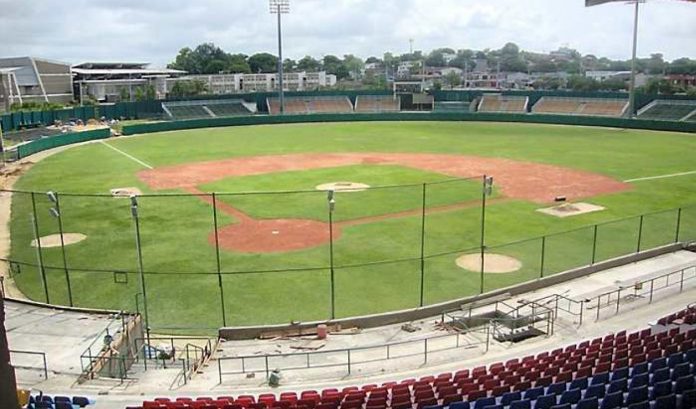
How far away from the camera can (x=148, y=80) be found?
143 meters

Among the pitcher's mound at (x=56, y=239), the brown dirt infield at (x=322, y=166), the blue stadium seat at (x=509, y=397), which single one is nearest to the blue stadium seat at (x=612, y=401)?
the blue stadium seat at (x=509, y=397)

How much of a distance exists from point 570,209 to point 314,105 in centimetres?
7522

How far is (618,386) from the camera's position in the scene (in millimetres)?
11789

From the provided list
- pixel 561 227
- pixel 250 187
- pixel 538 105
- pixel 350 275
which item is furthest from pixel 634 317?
pixel 538 105

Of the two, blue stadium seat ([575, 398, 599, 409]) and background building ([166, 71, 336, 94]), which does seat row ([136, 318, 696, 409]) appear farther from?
background building ([166, 71, 336, 94])

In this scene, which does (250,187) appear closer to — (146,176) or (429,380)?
(146,176)

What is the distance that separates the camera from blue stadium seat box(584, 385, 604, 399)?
37.8 ft

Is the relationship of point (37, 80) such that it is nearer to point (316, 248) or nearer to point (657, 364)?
point (316, 248)

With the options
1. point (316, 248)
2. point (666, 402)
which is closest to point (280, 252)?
point (316, 248)

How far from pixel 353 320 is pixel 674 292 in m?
11.4

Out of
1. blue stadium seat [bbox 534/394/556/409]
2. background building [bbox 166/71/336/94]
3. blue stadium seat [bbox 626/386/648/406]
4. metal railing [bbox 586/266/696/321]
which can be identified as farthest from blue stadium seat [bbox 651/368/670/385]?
background building [bbox 166/71/336/94]

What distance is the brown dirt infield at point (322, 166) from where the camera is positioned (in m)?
30.1

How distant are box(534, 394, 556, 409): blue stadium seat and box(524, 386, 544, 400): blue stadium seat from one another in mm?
341

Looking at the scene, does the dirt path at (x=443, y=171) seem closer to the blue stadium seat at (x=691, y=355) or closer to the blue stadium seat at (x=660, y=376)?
the blue stadium seat at (x=691, y=355)
